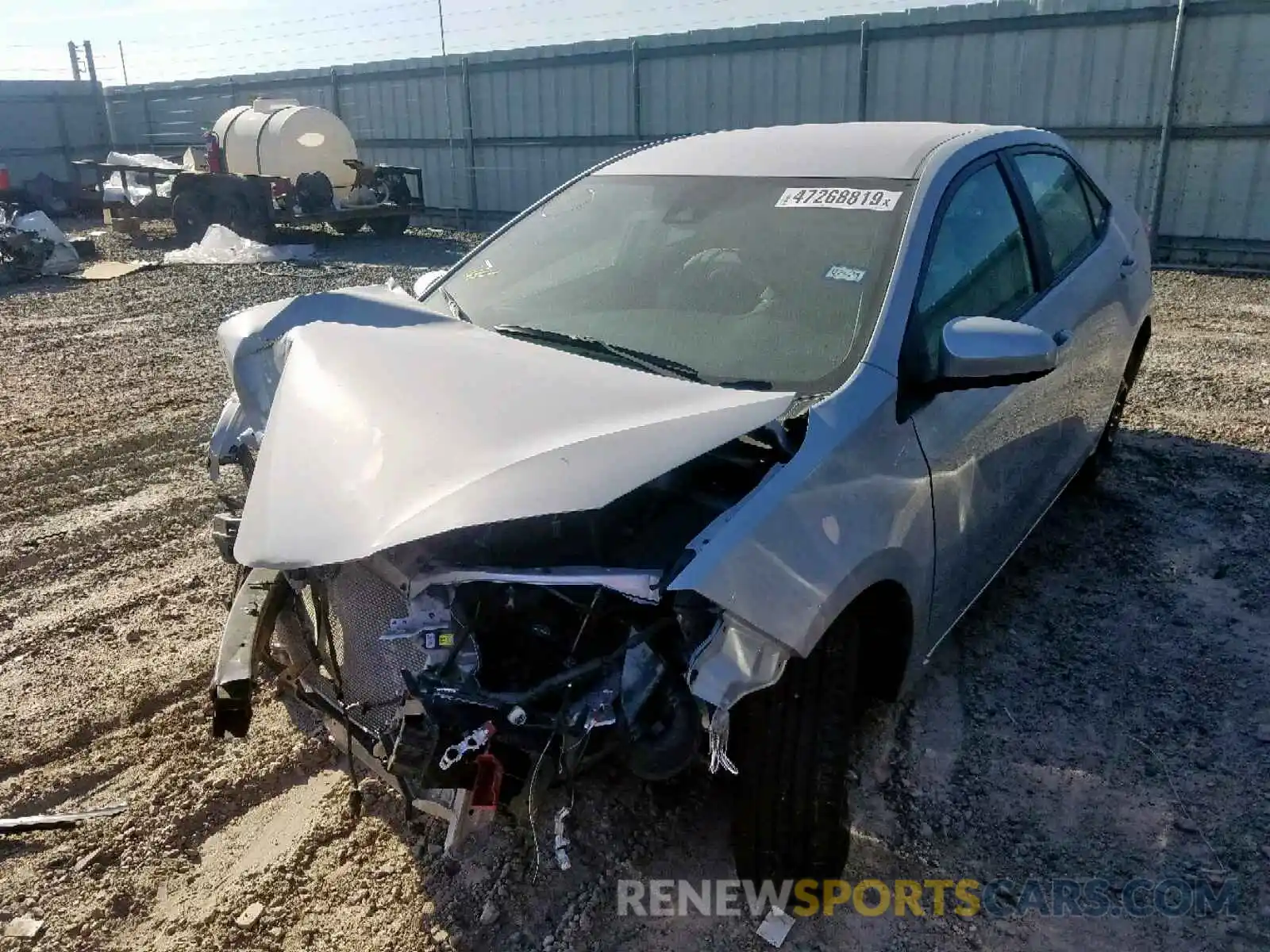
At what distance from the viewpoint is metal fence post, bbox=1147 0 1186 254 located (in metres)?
11.2

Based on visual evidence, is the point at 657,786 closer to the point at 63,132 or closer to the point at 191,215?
the point at 191,215

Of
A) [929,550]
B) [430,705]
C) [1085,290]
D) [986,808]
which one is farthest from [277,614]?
[1085,290]

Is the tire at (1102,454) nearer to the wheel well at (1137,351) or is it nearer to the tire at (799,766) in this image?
the wheel well at (1137,351)

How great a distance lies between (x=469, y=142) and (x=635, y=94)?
3755 millimetres

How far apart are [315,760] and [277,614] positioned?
2.30 feet

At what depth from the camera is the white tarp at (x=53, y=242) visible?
40.3ft

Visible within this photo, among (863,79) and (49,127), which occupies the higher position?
(863,79)

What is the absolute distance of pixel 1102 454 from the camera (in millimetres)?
4777

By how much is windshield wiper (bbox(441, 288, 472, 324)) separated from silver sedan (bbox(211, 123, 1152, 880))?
2 centimetres

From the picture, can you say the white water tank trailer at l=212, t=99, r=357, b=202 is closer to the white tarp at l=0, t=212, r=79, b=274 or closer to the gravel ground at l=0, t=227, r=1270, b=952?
the white tarp at l=0, t=212, r=79, b=274

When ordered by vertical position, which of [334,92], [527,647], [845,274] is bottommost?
[527,647]

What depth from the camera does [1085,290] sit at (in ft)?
12.2

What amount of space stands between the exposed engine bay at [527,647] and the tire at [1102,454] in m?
2.90

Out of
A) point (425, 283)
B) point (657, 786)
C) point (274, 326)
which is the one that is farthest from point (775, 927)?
point (425, 283)
